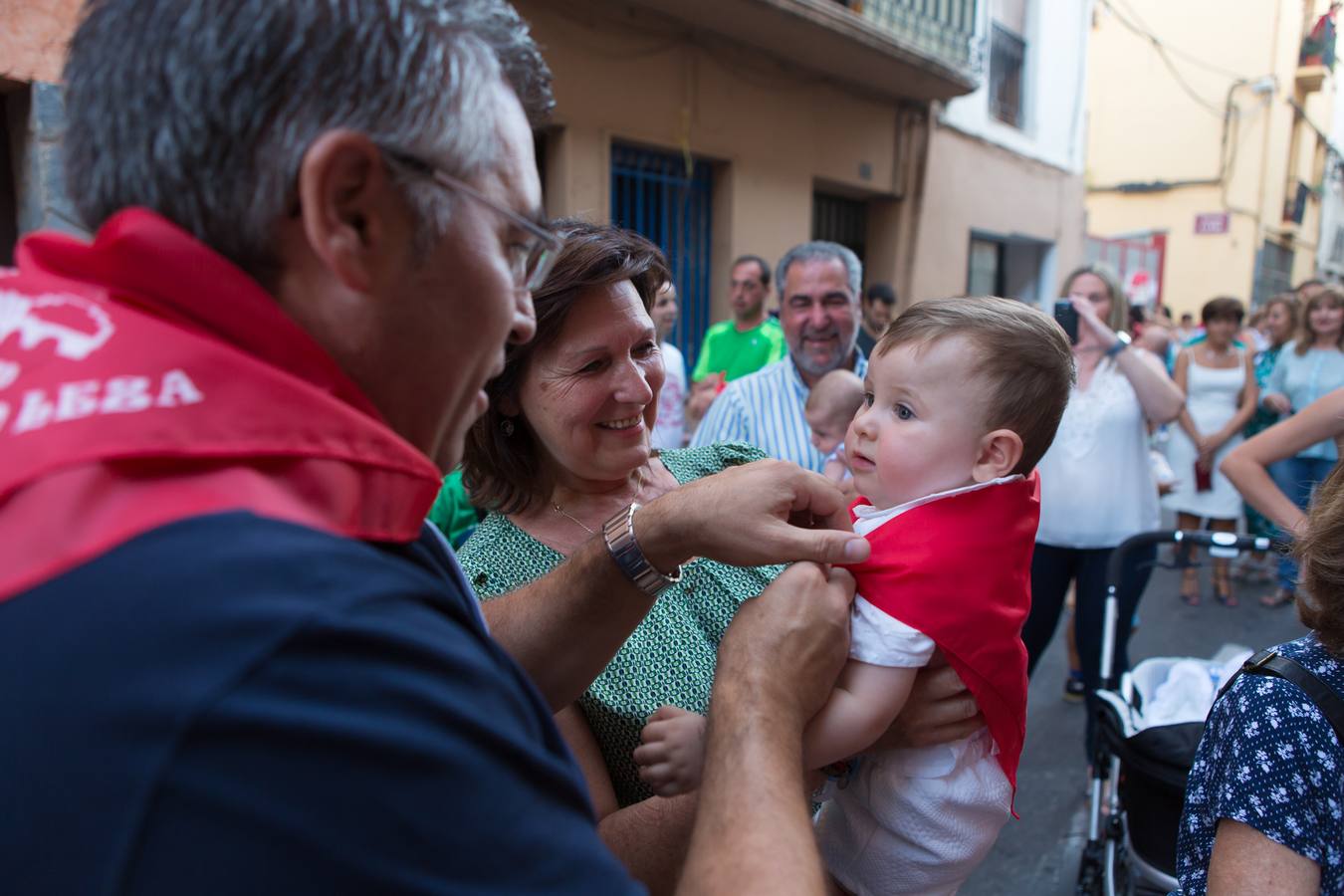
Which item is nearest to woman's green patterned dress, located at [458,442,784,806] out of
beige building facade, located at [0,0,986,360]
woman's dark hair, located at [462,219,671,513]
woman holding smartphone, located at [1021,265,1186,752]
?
woman's dark hair, located at [462,219,671,513]

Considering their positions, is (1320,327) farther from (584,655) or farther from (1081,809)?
(584,655)

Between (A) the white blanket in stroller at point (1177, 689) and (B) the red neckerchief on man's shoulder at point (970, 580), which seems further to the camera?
(A) the white blanket in stroller at point (1177, 689)

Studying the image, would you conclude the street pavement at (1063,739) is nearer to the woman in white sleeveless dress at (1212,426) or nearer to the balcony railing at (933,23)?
the woman in white sleeveless dress at (1212,426)

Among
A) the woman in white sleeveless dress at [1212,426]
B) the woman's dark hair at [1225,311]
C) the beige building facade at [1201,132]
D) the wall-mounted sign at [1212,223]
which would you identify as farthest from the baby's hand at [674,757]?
the wall-mounted sign at [1212,223]

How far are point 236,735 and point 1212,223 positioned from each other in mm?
24867

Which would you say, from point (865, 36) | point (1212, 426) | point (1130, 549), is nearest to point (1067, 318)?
point (1130, 549)

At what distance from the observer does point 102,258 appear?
0.73 m

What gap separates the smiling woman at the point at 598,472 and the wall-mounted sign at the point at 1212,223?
2315cm

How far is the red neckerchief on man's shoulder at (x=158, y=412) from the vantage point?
621mm

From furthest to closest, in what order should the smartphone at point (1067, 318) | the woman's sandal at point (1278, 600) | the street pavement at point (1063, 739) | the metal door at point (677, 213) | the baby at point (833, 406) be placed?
the metal door at point (677, 213)
the woman's sandal at point (1278, 600)
the baby at point (833, 406)
the street pavement at point (1063, 739)
the smartphone at point (1067, 318)

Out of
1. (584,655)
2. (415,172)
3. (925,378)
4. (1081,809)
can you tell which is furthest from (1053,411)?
(1081,809)

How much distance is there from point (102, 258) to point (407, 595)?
1.24 ft

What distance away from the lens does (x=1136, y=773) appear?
8.14 feet

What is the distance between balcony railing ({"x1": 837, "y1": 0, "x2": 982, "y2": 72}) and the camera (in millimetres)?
8844
